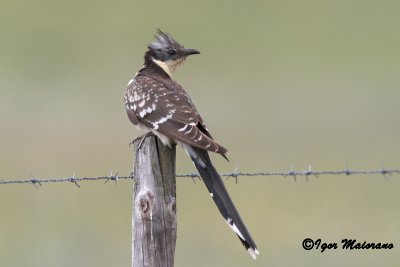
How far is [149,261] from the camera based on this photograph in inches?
241

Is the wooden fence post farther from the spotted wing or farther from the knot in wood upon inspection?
the spotted wing

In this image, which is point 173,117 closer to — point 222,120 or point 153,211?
point 153,211

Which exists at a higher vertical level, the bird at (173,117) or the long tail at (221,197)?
the bird at (173,117)

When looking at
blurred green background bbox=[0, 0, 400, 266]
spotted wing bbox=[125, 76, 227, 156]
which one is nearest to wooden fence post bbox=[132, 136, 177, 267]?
spotted wing bbox=[125, 76, 227, 156]

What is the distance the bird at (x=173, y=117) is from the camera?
21.9 feet

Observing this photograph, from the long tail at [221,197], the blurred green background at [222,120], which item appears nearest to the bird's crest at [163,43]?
the long tail at [221,197]

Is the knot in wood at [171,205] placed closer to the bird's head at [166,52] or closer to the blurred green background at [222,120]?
the bird's head at [166,52]

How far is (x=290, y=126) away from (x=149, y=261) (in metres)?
12.6

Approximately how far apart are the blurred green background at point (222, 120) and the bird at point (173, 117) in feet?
8.68

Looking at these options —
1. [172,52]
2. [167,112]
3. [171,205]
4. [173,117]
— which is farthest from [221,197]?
[172,52]

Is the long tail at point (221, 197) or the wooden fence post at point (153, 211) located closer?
the wooden fence post at point (153, 211)

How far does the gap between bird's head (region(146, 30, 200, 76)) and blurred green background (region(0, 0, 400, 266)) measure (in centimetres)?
255

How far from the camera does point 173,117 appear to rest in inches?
293

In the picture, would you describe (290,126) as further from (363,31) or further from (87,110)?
(363,31)
